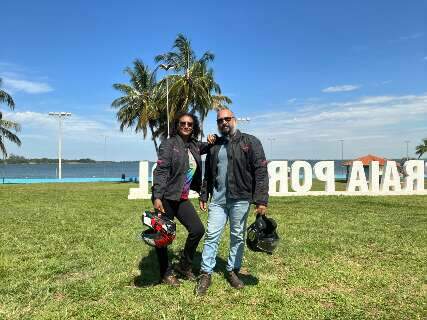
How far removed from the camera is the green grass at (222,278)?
13.1ft

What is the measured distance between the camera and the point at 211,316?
3854 mm

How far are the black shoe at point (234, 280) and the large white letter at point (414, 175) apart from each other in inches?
677

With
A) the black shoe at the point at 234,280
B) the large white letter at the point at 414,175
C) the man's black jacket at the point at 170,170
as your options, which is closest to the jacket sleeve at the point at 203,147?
the man's black jacket at the point at 170,170

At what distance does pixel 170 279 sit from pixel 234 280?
0.68 meters

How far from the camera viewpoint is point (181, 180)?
183 inches

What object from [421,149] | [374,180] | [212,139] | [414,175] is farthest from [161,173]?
[421,149]

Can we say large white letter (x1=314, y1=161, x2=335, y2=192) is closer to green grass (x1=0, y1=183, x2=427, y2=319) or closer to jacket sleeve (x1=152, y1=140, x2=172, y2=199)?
green grass (x1=0, y1=183, x2=427, y2=319)

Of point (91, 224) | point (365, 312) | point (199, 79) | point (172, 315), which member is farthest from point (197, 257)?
point (199, 79)

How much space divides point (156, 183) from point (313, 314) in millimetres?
1957

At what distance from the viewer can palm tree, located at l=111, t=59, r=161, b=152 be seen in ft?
120

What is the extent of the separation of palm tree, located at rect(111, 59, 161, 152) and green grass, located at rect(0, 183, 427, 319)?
28.2 meters

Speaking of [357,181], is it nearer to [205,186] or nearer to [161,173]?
[205,186]

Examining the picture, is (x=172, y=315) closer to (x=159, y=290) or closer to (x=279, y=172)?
(x=159, y=290)

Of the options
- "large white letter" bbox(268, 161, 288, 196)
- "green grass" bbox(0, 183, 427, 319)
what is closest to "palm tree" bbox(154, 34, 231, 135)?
"large white letter" bbox(268, 161, 288, 196)
